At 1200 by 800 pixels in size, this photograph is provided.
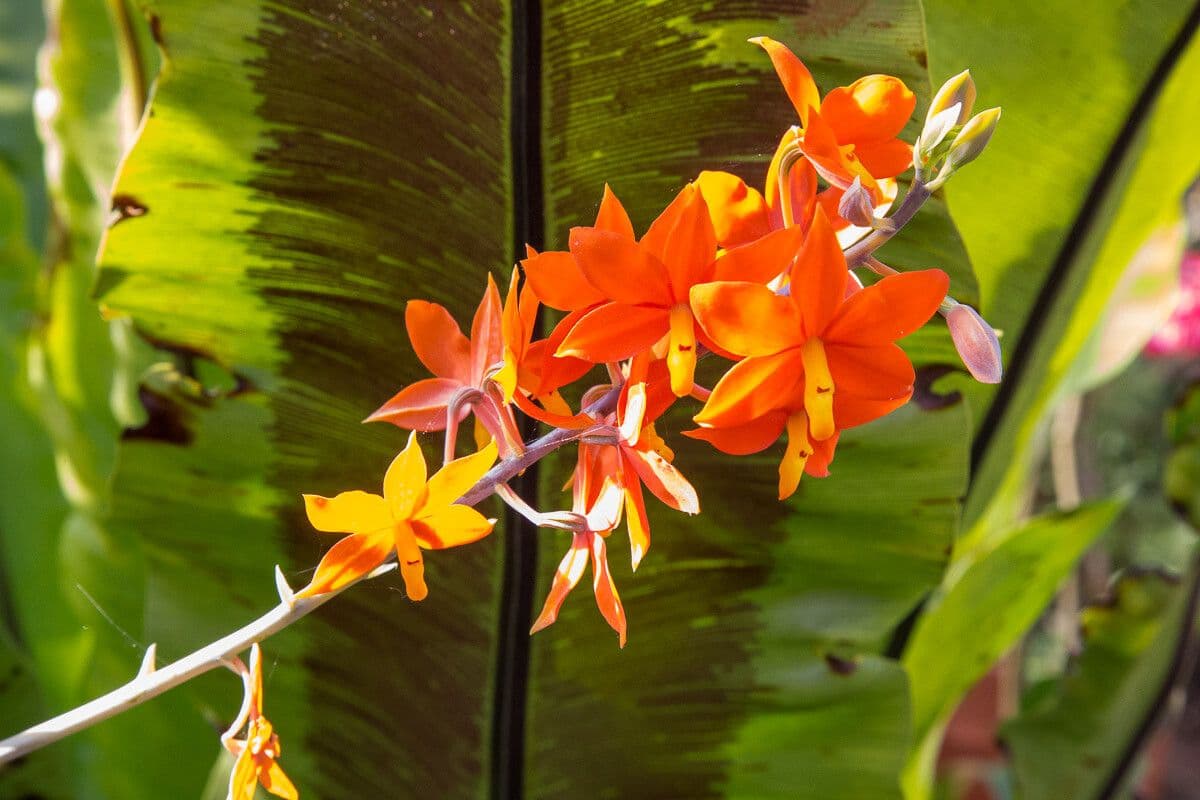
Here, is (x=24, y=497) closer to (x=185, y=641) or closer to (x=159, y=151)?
(x=185, y=641)

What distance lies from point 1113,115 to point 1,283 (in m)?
0.91

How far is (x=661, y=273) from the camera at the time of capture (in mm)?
308

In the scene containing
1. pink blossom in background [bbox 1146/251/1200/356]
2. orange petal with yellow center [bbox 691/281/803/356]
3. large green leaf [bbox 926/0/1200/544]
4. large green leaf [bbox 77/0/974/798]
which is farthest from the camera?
pink blossom in background [bbox 1146/251/1200/356]

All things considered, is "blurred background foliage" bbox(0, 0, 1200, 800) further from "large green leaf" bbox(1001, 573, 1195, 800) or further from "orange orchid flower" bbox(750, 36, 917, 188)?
"orange orchid flower" bbox(750, 36, 917, 188)

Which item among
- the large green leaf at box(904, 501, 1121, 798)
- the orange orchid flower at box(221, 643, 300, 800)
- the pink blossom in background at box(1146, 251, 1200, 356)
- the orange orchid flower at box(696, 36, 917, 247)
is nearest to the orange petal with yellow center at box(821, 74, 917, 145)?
the orange orchid flower at box(696, 36, 917, 247)

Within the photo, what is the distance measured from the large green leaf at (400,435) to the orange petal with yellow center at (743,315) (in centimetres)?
20

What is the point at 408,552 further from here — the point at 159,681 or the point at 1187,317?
the point at 1187,317

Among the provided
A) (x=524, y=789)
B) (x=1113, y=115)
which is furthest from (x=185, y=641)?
(x=1113, y=115)

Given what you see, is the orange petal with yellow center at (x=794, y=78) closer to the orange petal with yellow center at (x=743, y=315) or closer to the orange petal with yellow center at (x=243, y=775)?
the orange petal with yellow center at (x=743, y=315)

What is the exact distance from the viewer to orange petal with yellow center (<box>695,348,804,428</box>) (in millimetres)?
294

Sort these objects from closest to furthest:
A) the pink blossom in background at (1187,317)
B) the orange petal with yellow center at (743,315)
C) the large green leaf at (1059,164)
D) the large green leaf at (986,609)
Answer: the orange petal with yellow center at (743,315), the large green leaf at (1059,164), the large green leaf at (986,609), the pink blossom in background at (1187,317)

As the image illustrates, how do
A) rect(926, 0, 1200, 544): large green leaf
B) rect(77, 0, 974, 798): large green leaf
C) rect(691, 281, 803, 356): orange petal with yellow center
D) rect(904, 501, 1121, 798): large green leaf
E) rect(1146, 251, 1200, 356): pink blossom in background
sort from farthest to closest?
rect(1146, 251, 1200, 356): pink blossom in background < rect(904, 501, 1121, 798): large green leaf < rect(926, 0, 1200, 544): large green leaf < rect(77, 0, 974, 798): large green leaf < rect(691, 281, 803, 356): orange petal with yellow center

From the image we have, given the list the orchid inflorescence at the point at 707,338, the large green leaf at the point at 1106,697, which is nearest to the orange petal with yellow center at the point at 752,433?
the orchid inflorescence at the point at 707,338

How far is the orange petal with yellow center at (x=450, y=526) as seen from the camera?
31cm
